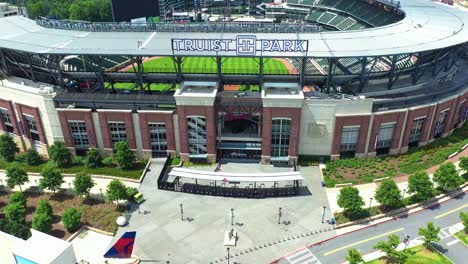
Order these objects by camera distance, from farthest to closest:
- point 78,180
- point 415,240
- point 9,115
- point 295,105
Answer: point 9,115, point 295,105, point 78,180, point 415,240

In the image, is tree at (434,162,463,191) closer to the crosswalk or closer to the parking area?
the parking area

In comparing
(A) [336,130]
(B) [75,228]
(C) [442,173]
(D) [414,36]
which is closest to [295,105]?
(A) [336,130]

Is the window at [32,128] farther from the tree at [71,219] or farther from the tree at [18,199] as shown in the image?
the tree at [71,219]

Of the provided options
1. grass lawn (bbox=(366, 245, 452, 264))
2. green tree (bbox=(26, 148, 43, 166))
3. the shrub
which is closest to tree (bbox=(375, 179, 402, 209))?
grass lawn (bbox=(366, 245, 452, 264))

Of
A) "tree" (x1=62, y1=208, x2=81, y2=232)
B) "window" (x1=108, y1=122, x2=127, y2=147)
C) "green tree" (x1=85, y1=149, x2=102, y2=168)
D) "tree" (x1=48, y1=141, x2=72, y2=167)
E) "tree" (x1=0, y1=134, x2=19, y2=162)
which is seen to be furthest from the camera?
"tree" (x1=0, y1=134, x2=19, y2=162)

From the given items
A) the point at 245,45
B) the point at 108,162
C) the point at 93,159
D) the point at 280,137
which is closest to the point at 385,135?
the point at 280,137

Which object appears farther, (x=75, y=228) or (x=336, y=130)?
(x=336, y=130)

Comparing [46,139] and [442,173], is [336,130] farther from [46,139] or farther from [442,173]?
[46,139]

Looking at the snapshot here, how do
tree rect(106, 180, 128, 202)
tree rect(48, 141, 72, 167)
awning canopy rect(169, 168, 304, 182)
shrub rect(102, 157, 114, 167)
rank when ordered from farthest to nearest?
shrub rect(102, 157, 114, 167), tree rect(48, 141, 72, 167), awning canopy rect(169, 168, 304, 182), tree rect(106, 180, 128, 202)
